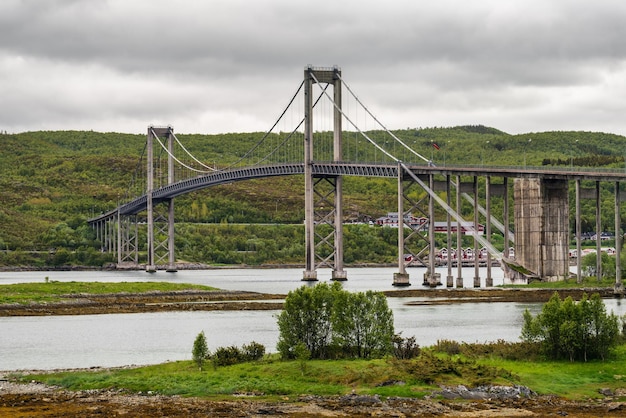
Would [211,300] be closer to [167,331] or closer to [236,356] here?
[167,331]

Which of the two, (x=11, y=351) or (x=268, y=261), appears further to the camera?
(x=268, y=261)

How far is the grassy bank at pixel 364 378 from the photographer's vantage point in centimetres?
3766

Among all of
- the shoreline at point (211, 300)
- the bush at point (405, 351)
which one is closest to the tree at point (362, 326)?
the bush at point (405, 351)

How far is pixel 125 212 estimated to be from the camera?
6437 inches

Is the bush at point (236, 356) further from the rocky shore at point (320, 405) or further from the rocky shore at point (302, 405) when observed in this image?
the rocky shore at point (320, 405)

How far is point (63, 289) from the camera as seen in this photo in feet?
292

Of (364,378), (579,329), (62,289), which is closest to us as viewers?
(364,378)

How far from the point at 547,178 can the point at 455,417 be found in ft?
189

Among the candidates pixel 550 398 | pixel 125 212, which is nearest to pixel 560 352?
pixel 550 398

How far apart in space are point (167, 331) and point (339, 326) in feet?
71.8

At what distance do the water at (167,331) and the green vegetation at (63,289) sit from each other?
10.0m

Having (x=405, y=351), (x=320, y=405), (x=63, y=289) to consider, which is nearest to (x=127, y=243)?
(x=63, y=289)

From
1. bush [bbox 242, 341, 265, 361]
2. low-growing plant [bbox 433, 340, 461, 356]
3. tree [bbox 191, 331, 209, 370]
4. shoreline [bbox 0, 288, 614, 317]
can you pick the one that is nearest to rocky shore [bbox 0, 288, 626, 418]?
tree [bbox 191, 331, 209, 370]

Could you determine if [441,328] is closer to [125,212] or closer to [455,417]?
[455,417]
